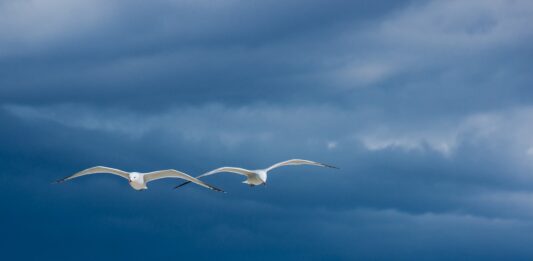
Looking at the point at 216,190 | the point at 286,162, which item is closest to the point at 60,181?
the point at 216,190

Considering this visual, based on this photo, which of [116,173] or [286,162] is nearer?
[116,173]

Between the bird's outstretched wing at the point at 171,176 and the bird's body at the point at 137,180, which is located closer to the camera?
the bird's outstretched wing at the point at 171,176

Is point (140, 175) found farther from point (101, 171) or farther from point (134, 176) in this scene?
point (101, 171)

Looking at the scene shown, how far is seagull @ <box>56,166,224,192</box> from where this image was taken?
69.6 meters

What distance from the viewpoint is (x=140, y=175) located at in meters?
71.2

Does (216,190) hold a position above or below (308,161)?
below

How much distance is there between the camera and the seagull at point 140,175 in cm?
6956

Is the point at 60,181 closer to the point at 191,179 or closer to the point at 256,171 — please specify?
the point at 191,179

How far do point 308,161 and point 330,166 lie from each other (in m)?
3.28

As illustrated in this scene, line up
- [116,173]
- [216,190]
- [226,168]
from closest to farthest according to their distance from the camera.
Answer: [216,190] → [116,173] → [226,168]

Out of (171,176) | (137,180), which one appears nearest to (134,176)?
(137,180)

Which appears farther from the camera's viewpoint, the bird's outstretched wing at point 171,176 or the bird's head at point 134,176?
the bird's head at point 134,176

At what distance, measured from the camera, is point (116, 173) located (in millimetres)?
73188

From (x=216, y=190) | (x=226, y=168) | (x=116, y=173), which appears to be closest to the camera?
(x=216, y=190)
